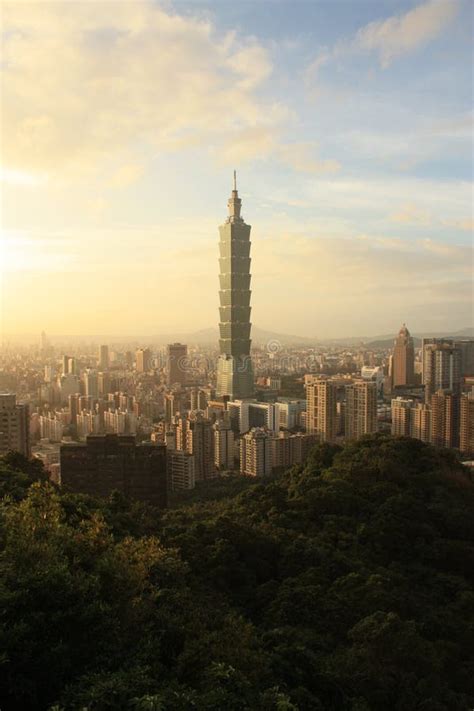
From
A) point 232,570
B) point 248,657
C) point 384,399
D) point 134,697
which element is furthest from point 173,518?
point 384,399

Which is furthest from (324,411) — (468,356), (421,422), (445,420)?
(468,356)

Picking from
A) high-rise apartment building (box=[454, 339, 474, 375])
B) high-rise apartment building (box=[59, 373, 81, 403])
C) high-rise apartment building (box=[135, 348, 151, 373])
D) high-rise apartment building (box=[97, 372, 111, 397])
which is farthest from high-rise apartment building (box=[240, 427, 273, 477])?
high-rise apartment building (box=[135, 348, 151, 373])

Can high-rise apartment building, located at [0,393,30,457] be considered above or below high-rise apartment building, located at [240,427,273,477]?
above

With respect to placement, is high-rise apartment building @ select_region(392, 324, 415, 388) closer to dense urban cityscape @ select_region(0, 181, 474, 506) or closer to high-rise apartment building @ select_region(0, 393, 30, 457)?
dense urban cityscape @ select_region(0, 181, 474, 506)

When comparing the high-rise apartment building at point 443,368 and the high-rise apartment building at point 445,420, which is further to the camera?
the high-rise apartment building at point 443,368

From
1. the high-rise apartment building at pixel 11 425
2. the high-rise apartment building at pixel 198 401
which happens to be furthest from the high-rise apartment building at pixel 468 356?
the high-rise apartment building at pixel 11 425

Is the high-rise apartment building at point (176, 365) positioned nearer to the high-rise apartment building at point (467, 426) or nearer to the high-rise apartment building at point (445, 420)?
the high-rise apartment building at point (445, 420)
